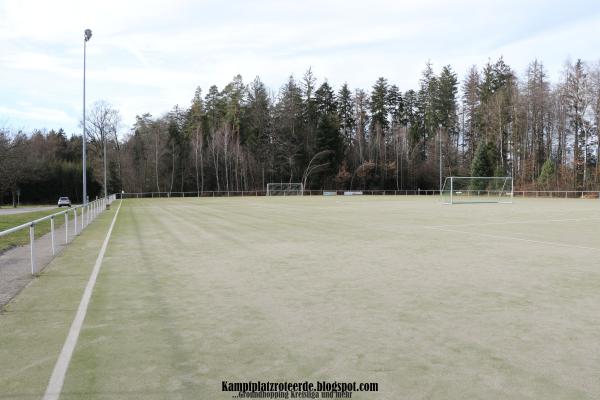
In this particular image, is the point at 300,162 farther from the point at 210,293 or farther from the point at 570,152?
the point at 210,293

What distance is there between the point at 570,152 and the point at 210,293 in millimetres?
70872

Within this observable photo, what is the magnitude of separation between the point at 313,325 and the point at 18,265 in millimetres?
7710

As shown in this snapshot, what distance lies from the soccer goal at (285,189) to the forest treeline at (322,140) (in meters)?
2.83

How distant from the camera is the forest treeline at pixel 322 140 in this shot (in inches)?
2820

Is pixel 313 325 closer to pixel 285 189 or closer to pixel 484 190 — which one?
pixel 484 190

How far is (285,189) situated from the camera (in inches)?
3211

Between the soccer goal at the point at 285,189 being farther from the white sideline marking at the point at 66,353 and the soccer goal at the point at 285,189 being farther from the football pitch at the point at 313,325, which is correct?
the white sideline marking at the point at 66,353

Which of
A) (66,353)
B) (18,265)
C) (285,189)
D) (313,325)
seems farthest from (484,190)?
(66,353)

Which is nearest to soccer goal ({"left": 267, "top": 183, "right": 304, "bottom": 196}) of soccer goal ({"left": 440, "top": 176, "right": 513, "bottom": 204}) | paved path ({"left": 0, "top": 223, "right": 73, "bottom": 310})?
soccer goal ({"left": 440, "top": 176, "right": 513, "bottom": 204})

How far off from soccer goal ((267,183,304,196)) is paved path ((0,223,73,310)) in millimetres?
65425

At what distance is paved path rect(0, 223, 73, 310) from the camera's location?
785 centimetres

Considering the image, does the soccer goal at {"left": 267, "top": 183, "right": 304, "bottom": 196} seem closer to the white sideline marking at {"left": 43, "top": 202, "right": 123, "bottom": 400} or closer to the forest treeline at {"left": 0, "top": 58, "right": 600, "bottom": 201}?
the forest treeline at {"left": 0, "top": 58, "right": 600, "bottom": 201}

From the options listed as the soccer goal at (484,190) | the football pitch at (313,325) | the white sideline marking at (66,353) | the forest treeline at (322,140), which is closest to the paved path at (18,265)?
the football pitch at (313,325)

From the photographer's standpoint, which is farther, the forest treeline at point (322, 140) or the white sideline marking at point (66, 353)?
the forest treeline at point (322, 140)
